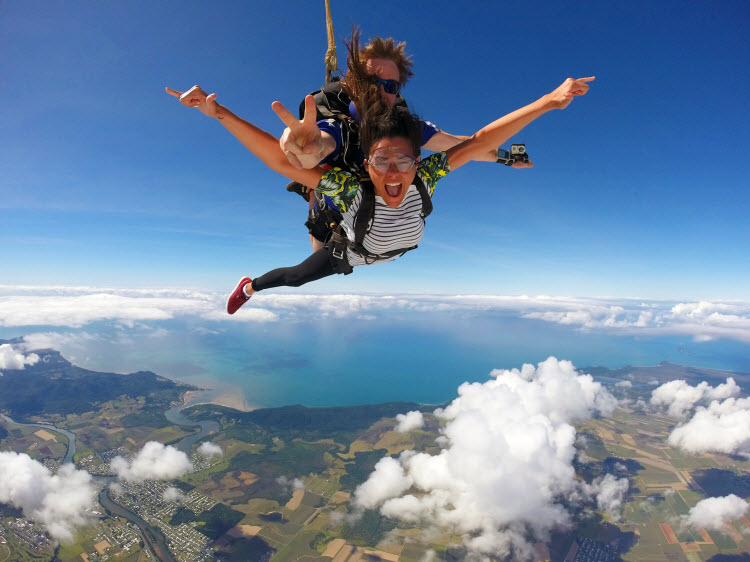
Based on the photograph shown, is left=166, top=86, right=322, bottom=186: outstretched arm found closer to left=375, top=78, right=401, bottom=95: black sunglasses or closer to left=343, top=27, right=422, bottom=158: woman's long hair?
left=343, top=27, right=422, bottom=158: woman's long hair

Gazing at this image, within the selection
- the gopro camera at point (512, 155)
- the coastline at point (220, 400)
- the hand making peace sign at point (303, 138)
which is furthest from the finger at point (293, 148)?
the coastline at point (220, 400)

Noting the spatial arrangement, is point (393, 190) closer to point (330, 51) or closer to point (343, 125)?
point (343, 125)

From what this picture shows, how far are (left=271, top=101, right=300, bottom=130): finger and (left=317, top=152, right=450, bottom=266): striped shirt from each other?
0.42 meters

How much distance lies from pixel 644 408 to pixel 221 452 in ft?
317

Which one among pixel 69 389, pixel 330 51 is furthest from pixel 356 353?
pixel 330 51

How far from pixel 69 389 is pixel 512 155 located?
11210 centimetres

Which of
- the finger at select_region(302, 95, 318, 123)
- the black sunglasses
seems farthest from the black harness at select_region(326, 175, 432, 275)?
the black sunglasses

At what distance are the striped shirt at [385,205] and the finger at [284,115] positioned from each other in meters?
0.42

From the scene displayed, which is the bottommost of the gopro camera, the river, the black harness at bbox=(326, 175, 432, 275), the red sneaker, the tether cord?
the river

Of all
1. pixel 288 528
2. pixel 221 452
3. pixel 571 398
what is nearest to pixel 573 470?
pixel 571 398

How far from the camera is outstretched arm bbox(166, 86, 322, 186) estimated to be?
1.55 meters

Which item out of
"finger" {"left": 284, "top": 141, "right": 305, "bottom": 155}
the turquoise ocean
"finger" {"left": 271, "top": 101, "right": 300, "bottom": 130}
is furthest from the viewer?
the turquoise ocean

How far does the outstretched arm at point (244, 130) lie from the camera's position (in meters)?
1.55

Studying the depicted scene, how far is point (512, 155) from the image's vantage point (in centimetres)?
254
